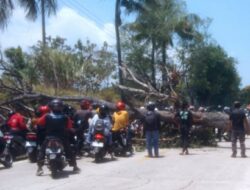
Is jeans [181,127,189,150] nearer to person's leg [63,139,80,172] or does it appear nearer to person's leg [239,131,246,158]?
person's leg [239,131,246,158]

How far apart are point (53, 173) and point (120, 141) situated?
200 inches

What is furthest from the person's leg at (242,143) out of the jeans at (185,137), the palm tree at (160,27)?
the palm tree at (160,27)

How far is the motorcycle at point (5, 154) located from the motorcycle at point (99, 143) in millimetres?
2384

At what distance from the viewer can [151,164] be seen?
17.9m

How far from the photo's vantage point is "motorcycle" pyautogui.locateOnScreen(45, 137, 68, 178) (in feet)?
49.7

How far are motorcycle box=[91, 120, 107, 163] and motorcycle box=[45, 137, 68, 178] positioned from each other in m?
2.81

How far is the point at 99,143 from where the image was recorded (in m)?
18.3

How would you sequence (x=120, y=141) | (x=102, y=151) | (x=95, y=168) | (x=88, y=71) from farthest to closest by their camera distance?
(x=88, y=71) < (x=120, y=141) < (x=102, y=151) < (x=95, y=168)

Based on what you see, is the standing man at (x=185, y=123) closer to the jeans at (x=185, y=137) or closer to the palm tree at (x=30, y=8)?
the jeans at (x=185, y=137)

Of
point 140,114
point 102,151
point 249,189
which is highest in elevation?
point 140,114

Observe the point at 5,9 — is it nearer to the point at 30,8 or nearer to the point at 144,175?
the point at 30,8

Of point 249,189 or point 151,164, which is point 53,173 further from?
point 249,189

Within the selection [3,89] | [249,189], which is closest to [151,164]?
[249,189]

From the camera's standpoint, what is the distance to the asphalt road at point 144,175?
45.1 feet
